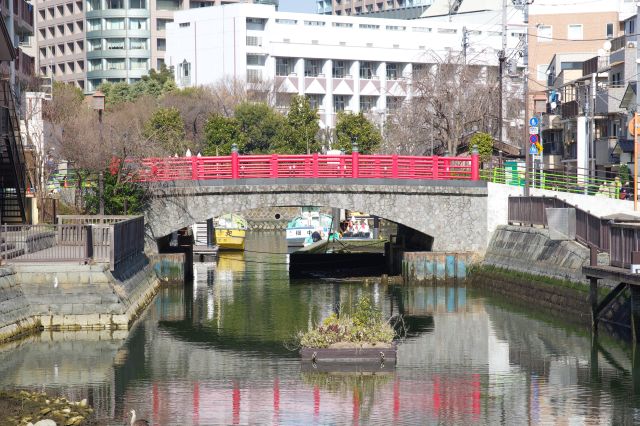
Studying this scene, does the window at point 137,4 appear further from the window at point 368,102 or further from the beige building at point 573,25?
the beige building at point 573,25

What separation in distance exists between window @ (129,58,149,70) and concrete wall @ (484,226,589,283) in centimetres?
10809

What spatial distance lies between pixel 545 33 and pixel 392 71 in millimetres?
29701

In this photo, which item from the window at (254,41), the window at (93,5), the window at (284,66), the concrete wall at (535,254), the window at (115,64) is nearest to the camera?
the concrete wall at (535,254)

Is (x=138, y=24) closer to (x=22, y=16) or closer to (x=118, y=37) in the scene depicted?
(x=118, y=37)

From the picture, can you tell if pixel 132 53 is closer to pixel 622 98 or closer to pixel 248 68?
pixel 248 68

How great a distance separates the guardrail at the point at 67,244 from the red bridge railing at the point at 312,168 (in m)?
12.0

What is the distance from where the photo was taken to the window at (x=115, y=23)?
15650 cm

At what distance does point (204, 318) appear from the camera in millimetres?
45344

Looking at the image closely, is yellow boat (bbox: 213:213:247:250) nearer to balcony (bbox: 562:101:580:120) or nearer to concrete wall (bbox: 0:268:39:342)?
balcony (bbox: 562:101:580:120)

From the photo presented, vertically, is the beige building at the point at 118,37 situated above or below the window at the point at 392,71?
above

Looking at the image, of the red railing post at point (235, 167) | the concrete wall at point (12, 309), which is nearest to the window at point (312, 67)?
the red railing post at point (235, 167)

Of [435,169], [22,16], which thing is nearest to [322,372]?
[435,169]

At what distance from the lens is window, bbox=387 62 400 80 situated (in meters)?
137

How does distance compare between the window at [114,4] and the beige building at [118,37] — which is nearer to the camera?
the window at [114,4]
